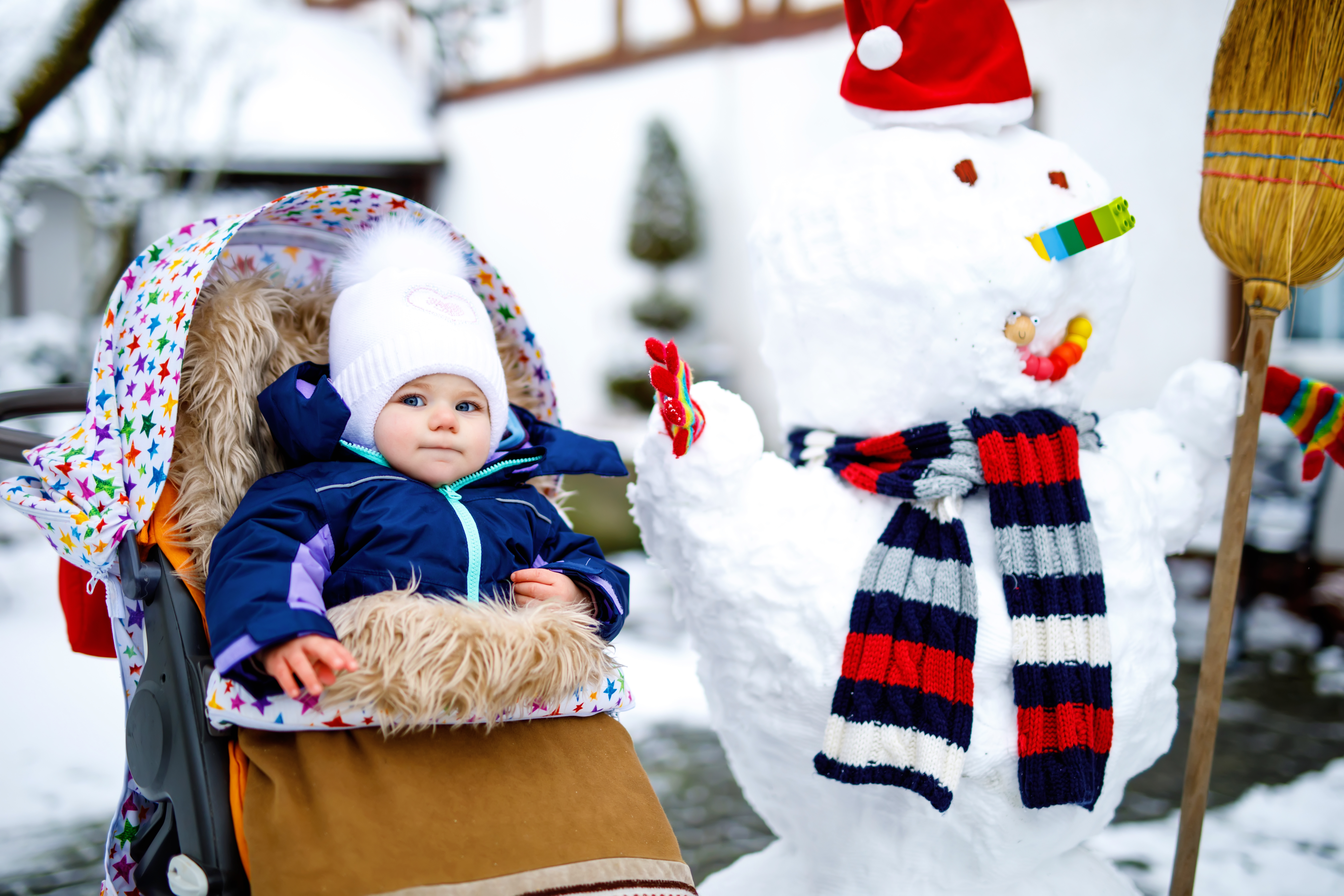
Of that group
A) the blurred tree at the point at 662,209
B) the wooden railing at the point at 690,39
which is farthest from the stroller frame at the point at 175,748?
the blurred tree at the point at 662,209

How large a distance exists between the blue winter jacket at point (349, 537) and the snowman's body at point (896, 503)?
0.25 meters

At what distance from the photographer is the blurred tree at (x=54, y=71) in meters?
2.85

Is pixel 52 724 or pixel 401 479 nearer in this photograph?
pixel 401 479

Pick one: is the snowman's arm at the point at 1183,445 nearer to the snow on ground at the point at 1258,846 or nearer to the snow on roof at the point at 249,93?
the snow on ground at the point at 1258,846

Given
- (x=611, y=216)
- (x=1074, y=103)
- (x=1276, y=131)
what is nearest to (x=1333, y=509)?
(x=1074, y=103)

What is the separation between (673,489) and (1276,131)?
1330mm

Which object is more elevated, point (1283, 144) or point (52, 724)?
point (1283, 144)

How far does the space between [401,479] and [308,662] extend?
38cm

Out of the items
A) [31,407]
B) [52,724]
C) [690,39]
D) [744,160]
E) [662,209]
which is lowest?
[52,724]

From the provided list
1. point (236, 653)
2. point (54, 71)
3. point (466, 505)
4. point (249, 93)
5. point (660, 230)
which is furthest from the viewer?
point (660, 230)

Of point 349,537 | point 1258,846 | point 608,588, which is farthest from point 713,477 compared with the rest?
point 1258,846

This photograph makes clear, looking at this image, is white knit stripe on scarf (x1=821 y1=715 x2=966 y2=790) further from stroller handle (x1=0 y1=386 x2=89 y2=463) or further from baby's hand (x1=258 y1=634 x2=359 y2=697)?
stroller handle (x1=0 y1=386 x2=89 y2=463)

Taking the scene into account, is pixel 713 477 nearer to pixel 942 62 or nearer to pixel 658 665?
pixel 942 62

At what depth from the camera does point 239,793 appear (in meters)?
1.33
